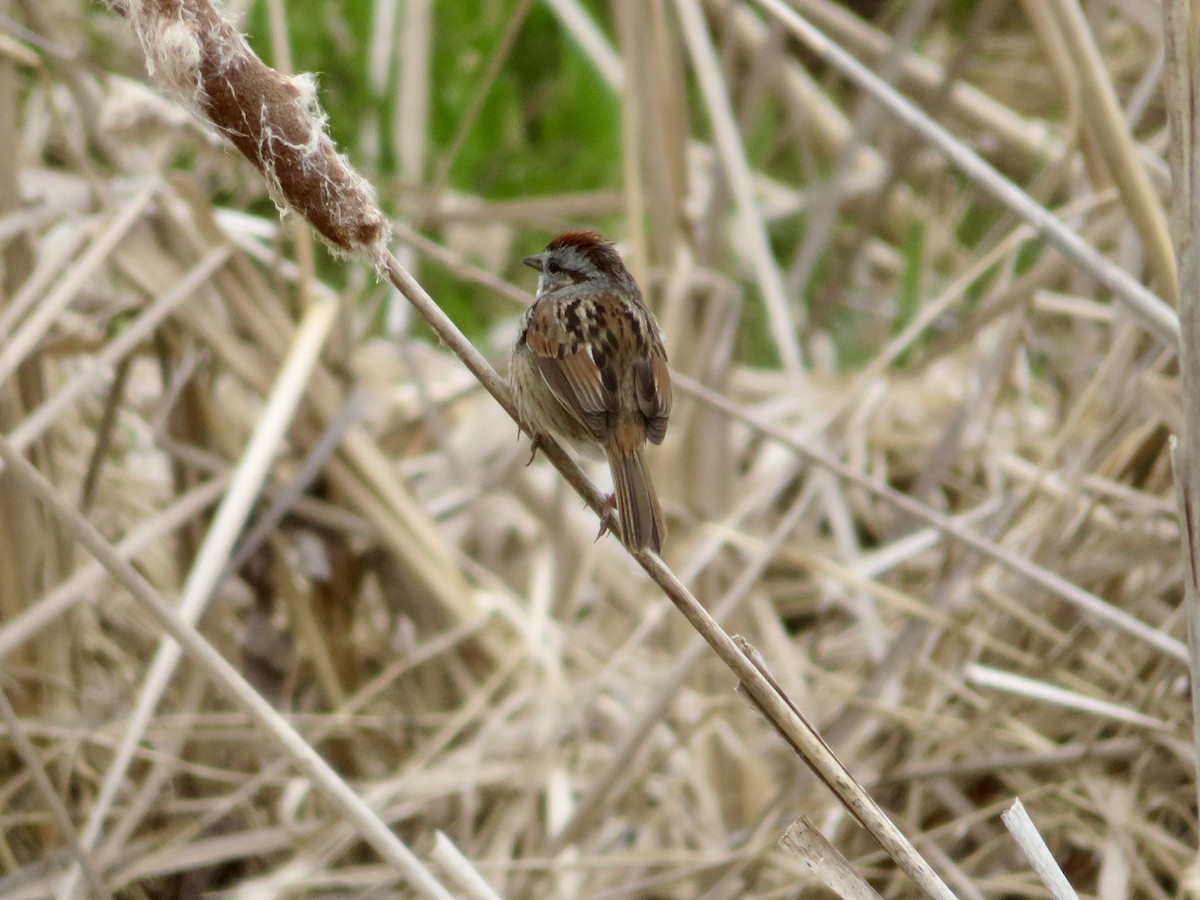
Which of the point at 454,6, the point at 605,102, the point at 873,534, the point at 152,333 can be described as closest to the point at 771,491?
the point at 873,534

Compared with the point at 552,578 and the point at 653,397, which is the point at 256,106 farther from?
the point at 552,578

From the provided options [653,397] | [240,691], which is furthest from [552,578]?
[240,691]

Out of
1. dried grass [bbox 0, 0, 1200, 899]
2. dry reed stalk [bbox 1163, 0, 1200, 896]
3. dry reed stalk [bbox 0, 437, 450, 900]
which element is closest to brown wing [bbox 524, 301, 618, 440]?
dried grass [bbox 0, 0, 1200, 899]

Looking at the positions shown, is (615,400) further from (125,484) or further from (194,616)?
(125,484)

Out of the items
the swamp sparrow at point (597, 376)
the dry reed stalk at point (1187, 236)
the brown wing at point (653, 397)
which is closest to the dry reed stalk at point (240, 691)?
the swamp sparrow at point (597, 376)

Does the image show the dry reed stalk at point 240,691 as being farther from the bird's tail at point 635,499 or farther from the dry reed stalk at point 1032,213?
the dry reed stalk at point 1032,213

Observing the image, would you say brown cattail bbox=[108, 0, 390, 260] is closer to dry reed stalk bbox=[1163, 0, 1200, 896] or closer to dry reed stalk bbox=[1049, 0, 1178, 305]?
dry reed stalk bbox=[1163, 0, 1200, 896]

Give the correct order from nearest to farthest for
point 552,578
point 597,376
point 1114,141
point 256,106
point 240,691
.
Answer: point 256,106 < point 240,691 < point 1114,141 < point 597,376 < point 552,578
